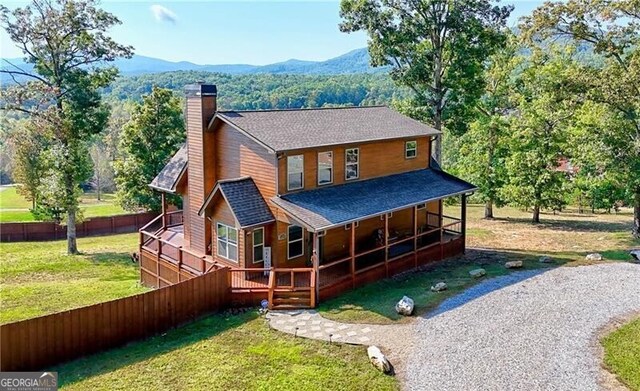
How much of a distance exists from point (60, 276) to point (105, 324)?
13.2 metres

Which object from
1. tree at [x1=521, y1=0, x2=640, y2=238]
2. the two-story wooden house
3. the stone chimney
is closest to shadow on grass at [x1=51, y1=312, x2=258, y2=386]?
the two-story wooden house

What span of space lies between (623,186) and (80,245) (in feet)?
99.4

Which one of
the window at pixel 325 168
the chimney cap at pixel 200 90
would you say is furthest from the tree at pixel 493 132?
the chimney cap at pixel 200 90

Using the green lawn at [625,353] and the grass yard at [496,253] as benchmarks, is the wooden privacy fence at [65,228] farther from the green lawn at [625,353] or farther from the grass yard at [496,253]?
the green lawn at [625,353]

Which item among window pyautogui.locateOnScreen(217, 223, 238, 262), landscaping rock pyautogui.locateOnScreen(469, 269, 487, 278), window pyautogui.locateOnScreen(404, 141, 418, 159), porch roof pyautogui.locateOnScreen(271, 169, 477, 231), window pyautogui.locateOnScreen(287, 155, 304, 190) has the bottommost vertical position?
landscaping rock pyautogui.locateOnScreen(469, 269, 487, 278)

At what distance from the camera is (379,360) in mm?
11719

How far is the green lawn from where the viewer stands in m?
11.2

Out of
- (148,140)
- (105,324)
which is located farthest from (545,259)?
(148,140)

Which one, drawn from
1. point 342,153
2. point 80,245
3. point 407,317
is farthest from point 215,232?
point 80,245

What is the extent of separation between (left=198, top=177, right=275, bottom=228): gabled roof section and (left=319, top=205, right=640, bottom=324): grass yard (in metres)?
3.54

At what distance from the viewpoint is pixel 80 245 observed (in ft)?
106

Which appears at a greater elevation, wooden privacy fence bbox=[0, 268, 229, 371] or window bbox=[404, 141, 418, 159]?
window bbox=[404, 141, 418, 159]

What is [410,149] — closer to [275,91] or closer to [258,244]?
[258,244]

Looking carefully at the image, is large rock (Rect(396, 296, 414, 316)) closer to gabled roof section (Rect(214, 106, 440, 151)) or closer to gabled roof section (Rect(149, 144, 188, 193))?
gabled roof section (Rect(214, 106, 440, 151))
